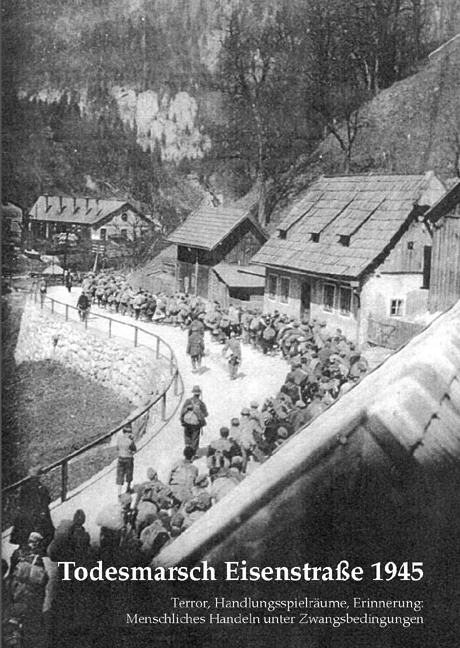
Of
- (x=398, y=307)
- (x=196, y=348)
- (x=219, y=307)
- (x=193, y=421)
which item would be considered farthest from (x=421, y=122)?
(x=193, y=421)

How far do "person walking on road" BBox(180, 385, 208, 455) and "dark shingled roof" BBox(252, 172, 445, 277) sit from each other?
38.7 inches

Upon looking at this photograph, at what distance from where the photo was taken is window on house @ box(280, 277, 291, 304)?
4.79 meters

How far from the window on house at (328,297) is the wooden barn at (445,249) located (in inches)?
21.8

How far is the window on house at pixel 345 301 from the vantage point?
4621 mm

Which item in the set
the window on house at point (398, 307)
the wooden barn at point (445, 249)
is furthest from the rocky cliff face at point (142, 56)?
the window on house at point (398, 307)

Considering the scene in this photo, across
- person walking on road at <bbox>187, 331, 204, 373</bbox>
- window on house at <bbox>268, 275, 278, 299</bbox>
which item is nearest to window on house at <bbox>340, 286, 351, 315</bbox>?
window on house at <bbox>268, 275, 278, 299</bbox>

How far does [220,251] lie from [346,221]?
0.79 m

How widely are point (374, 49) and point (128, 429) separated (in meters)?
2.66

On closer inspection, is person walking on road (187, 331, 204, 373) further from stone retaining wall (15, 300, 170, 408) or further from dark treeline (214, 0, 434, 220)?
dark treeline (214, 0, 434, 220)

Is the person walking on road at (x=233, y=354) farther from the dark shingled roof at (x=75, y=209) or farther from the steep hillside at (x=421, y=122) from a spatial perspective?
the steep hillside at (x=421, y=122)

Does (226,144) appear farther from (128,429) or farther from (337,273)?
(128,429)

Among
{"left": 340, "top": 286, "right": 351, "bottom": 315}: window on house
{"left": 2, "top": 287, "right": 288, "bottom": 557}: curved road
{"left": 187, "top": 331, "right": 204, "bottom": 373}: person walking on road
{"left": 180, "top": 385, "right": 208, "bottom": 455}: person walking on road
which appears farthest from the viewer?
{"left": 187, "top": 331, "right": 204, "bottom": 373}: person walking on road

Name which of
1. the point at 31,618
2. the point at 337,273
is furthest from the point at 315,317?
the point at 31,618

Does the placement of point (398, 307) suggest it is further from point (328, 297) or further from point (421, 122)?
point (421, 122)
